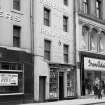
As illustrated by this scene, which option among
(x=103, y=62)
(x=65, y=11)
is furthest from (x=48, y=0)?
(x=103, y=62)

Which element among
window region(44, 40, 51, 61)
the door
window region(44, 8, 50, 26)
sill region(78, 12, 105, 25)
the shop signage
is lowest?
the door

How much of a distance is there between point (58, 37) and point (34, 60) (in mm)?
5184

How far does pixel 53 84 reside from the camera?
3503 centimetres

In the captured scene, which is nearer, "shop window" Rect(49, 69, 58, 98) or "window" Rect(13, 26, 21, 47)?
"window" Rect(13, 26, 21, 47)

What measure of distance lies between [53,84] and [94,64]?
9.23 metres

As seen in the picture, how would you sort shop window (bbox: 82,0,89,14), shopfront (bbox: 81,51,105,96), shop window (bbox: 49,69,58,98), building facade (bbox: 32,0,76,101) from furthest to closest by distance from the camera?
shop window (bbox: 82,0,89,14)
shopfront (bbox: 81,51,105,96)
shop window (bbox: 49,69,58,98)
building facade (bbox: 32,0,76,101)

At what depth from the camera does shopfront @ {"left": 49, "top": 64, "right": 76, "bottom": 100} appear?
3484 centimetres

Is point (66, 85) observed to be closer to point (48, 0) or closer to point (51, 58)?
point (51, 58)

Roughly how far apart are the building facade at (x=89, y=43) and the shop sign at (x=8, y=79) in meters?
10.5

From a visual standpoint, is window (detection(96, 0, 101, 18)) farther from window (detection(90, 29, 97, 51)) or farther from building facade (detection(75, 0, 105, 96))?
window (detection(90, 29, 97, 51))

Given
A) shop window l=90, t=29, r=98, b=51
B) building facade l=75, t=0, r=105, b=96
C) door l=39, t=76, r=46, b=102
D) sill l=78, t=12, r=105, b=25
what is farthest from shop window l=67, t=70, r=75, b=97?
sill l=78, t=12, r=105, b=25

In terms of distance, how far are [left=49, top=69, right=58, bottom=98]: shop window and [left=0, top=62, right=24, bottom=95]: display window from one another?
444 cm

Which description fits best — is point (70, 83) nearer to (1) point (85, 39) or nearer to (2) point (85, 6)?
(1) point (85, 39)

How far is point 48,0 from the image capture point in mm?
35031
